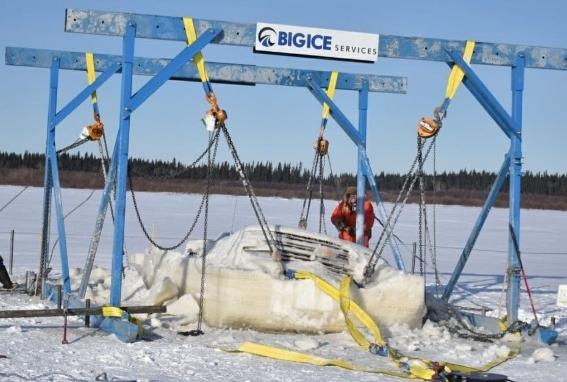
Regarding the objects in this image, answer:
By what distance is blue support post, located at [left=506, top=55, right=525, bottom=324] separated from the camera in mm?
11461

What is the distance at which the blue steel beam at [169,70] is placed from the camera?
33.3ft

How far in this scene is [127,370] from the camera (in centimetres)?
809

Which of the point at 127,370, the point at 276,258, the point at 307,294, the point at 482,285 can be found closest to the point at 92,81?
the point at 276,258

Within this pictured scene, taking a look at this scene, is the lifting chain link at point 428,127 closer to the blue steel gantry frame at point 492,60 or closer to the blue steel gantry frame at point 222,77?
Result: the blue steel gantry frame at point 492,60

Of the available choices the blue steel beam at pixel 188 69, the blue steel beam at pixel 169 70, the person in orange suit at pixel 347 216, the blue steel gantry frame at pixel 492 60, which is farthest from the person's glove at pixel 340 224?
the blue steel beam at pixel 169 70

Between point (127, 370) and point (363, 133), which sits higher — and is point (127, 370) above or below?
below

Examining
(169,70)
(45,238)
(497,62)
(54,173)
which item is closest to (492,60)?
(497,62)

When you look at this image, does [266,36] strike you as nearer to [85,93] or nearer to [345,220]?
[85,93]

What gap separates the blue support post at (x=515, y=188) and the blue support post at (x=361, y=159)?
281 cm

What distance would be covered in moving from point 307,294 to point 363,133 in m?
4.36

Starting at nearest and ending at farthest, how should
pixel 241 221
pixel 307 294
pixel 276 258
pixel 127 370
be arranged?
pixel 127 370 < pixel 307 294 < pixel 276 258 < pixel 241 221

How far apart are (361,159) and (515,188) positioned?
293cm

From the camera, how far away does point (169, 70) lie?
406 inches

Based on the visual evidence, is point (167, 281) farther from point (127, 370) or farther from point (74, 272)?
point (74, 272)
